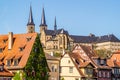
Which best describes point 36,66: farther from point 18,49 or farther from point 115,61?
point 115,61

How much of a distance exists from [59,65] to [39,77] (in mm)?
14004

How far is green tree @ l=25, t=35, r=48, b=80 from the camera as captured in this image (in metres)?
78.8

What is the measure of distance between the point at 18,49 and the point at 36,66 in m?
5.98

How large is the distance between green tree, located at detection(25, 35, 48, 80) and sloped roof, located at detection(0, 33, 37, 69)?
0.84 metres

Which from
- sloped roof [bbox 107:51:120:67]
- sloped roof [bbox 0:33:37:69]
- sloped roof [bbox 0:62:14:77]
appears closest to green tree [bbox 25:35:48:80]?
sloped roof [bbox 0:33:37:69]

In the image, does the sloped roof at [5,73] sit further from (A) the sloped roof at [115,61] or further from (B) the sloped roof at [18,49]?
(A) the sloped roof at [115,61]

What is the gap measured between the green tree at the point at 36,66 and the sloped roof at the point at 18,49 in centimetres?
84

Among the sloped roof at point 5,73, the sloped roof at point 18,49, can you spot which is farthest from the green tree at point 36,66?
the sloped roof at point 5,73

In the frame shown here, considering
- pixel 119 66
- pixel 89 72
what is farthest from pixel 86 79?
pixel 119 66

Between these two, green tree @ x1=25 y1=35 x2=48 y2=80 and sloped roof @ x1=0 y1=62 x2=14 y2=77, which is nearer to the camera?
sloped roof @ x1=0 y1=62 x2=14 y2=77

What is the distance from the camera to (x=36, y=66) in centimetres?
7950

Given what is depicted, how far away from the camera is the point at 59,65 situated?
3661 inches

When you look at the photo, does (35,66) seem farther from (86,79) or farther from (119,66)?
(119,66)

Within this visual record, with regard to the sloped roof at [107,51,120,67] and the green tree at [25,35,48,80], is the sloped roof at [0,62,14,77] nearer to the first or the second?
the green tree at [25,35,48,80]
